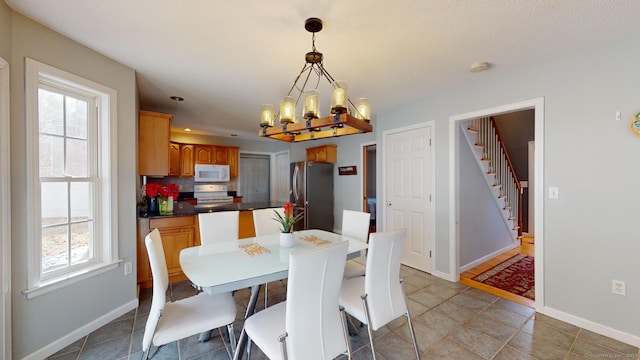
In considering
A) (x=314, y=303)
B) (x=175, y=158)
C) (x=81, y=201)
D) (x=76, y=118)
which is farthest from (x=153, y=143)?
(x=314, y=303)

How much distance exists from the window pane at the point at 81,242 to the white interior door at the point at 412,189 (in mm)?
3469

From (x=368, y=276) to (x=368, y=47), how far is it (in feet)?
5.72

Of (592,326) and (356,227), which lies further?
(356,227)

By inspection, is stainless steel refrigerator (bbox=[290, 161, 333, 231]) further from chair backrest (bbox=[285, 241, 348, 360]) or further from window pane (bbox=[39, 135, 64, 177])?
chair backrest (bbox=[285, 241, 348, 360])

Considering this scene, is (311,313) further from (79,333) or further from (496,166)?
(496,166)

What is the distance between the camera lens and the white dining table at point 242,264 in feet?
4.75

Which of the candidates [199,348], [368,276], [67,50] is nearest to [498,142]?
[368,276]

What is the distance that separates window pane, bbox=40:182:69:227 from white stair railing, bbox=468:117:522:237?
435 centimetres

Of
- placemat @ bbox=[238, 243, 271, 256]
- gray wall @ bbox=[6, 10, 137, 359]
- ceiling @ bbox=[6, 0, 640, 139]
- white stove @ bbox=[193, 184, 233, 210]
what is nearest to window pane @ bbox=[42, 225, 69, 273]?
gray wall @ bbox=[6, 10, 137, 359]

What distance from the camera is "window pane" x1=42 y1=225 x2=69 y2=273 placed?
187 centimetres

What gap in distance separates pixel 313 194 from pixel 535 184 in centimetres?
373

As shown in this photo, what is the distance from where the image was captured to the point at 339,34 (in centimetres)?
185

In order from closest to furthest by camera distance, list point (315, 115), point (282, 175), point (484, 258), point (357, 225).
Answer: point (315, 115) → point (357, 225) → point (484, 258) → point (282, 175)

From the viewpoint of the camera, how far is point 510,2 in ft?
4.99
